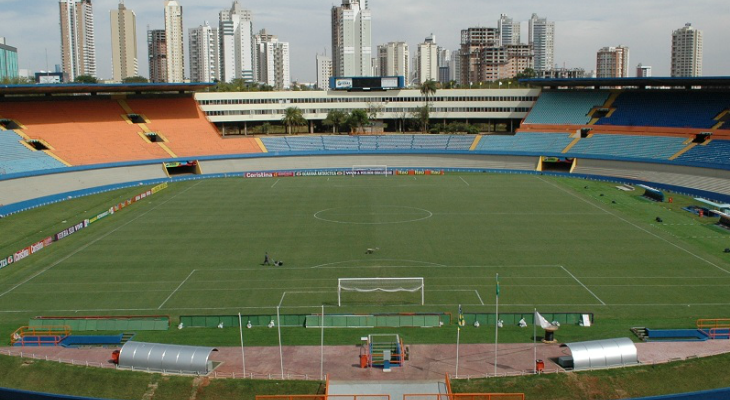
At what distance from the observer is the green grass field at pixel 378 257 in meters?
33.9

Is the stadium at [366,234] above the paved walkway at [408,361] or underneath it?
above

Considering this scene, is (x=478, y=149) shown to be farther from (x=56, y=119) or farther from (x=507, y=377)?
(x=507, y=377)

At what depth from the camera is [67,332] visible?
3028cm

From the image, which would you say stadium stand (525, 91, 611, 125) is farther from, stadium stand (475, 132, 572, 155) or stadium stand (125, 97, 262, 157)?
stadium stand (125, 97, 262, 157)

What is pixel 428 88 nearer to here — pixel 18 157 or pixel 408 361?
pixel 18 157

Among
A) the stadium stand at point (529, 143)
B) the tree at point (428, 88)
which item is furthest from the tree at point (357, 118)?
the stadium stand at point (529, 143)

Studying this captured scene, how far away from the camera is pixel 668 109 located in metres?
90.3

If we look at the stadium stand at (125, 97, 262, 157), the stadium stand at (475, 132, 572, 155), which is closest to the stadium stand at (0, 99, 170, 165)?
the stadium stand at (125, 97, 262, 157)

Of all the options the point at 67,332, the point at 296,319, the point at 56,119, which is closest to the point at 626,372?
the point at 296,319

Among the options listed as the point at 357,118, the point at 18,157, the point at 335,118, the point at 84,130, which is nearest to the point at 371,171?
the point at 357,118

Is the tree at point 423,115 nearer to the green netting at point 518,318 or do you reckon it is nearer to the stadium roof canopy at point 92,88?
the stadium roof canopy at point 92,88

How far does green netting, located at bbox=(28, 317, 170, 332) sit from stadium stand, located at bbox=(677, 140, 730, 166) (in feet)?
213

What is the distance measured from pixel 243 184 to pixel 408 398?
6023cm

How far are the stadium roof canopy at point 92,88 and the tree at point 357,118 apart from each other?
24.9 metres
